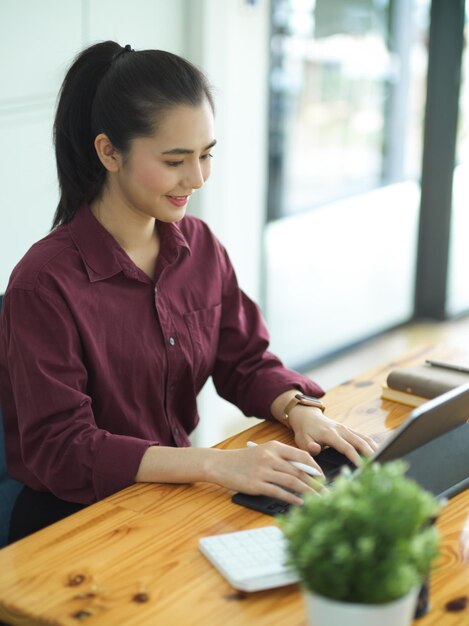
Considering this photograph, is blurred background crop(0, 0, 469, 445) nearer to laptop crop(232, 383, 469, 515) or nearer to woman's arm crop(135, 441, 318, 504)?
woman's arm crop(135, 441, 318, 504)

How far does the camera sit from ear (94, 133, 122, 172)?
1846 mm

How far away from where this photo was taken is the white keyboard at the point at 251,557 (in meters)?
1.24

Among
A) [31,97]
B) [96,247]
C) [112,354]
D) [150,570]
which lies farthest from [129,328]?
[31,97]

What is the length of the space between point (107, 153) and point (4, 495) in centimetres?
65

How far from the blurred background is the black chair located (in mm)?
733

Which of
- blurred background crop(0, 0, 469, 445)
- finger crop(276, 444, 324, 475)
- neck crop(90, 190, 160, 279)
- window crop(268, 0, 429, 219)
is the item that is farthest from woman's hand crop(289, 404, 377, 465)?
window crop(268, 0, 429, 219)

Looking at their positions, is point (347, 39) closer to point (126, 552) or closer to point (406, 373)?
point (406, 373)

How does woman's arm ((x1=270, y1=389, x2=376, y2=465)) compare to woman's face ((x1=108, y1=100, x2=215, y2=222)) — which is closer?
woman's arm ((x1=270, y1=389, x2=376, y2=465))

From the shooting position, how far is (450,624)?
1185mm

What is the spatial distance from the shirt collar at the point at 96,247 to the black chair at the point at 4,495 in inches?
6.9

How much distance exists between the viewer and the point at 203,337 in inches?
78.4

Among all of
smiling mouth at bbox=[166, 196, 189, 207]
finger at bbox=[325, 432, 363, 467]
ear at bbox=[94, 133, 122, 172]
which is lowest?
finger at bbox=[325, 432, 363, 467]

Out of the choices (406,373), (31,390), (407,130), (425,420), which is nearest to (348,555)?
(425,420)

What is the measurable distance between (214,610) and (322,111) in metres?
3.30
